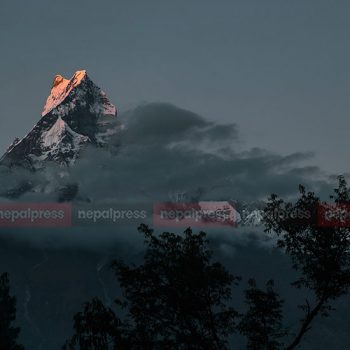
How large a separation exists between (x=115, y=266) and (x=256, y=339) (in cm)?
839

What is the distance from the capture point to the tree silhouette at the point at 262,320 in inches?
1474

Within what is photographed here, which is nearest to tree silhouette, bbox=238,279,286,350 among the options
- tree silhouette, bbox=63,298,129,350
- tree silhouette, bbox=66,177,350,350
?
tree silhouette, bbox=66,177,350,350

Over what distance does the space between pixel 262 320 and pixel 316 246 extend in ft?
16.0

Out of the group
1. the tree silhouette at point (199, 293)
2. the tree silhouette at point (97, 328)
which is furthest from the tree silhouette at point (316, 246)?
the tree silhouette at point (97, 328)

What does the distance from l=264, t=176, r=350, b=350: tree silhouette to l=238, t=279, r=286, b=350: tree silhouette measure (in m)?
1.33

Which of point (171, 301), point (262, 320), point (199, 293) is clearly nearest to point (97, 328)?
point (171, 301)

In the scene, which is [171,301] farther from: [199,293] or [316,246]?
[316,246]

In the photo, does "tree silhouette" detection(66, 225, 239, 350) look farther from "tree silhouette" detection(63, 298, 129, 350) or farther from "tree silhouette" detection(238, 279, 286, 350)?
"tree silhouette" detection(238, 279, 286, 350)

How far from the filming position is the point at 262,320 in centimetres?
3759

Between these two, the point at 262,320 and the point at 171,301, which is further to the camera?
the point at 262,320

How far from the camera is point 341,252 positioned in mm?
37719

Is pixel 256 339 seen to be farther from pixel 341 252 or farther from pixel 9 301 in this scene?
pixel 9 301

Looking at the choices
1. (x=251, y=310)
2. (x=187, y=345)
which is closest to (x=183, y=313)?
(x=187, y=345)

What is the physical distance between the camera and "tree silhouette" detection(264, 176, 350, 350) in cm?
3781
